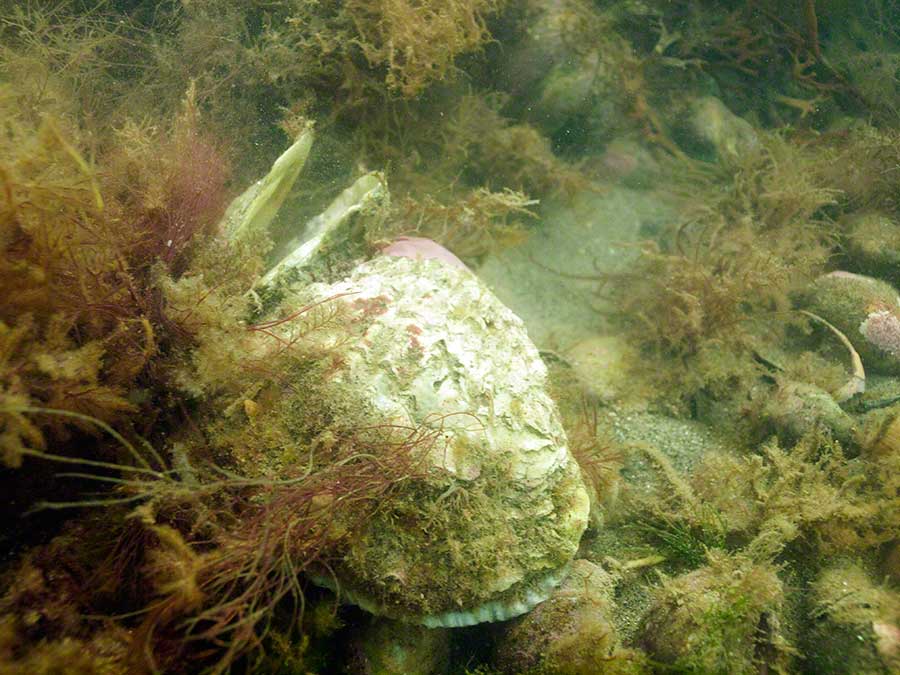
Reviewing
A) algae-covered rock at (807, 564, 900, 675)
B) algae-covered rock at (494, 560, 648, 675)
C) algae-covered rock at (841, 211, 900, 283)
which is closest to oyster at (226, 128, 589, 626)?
algae-covered rock at (494, 560, 648, 675)

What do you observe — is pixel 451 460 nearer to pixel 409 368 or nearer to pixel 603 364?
pixel 409 368

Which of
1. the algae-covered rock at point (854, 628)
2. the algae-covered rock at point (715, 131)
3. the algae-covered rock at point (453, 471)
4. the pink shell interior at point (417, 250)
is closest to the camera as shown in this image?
the algae-covered rock at point (453, 471)

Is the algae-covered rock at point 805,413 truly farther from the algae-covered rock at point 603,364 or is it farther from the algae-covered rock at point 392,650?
the algae-covered rock at point 392,650

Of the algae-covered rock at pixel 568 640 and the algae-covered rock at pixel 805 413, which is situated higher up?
the algae-covered rock at pixel 568 640

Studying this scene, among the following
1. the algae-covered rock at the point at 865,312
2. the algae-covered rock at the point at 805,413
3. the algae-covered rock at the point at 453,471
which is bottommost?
the algae-covered rock at the point at 865,312

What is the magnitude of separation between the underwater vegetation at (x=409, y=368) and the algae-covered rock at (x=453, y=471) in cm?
2

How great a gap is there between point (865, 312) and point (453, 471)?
4027mm

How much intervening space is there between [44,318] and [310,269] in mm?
1166

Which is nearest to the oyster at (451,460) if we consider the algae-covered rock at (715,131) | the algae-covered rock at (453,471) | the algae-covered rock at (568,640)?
the algae-covered rock at (453,471)

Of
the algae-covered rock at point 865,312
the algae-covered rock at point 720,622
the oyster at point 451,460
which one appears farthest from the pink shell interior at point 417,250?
the algae-covered rock at point 865,312

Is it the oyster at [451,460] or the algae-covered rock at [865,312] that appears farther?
the algae-covered rock at [865,312]

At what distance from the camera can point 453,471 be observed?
2.24m

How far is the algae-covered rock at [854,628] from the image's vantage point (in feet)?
7.95

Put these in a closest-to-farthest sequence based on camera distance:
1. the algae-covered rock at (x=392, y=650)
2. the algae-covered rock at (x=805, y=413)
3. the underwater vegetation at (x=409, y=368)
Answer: the underwater vegetation at (x=409, y=368) → the algae-covered rock at (x=392, y=650) → the algae-covered rock at (x=805, y=413)
